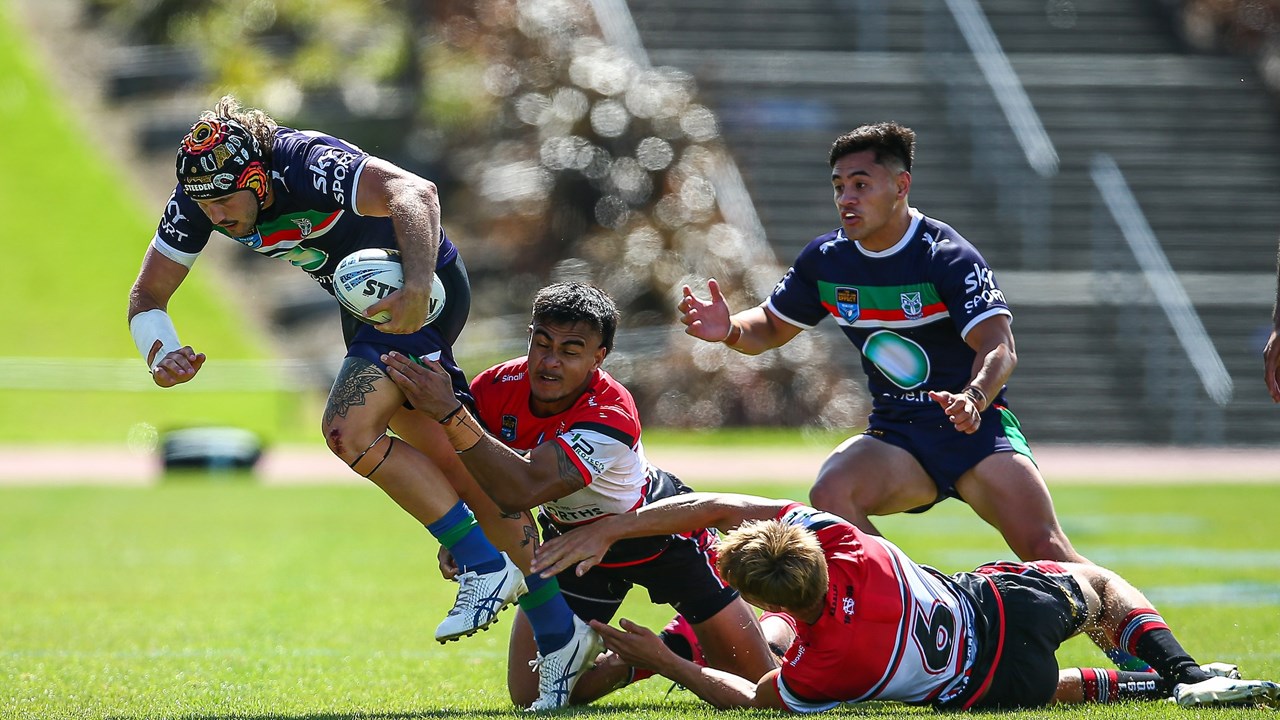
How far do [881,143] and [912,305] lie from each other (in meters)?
0.76

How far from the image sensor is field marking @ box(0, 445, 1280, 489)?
17.3m

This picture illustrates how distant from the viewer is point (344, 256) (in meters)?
6.36

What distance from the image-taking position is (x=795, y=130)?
993 inches

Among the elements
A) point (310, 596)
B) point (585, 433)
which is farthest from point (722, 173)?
point (585, 433)

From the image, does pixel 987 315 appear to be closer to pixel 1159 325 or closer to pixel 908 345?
pixel 908 345

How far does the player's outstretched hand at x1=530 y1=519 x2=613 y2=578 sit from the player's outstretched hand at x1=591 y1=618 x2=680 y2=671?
0.87 ft

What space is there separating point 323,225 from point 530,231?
1791cm

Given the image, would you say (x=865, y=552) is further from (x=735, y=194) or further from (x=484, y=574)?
(x=735, y=194)

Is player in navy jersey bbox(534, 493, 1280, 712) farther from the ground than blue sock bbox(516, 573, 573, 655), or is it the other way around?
player in navy jersey bbox(534, 493, 1280, 712)

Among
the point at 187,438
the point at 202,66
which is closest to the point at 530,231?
the point at 187,438

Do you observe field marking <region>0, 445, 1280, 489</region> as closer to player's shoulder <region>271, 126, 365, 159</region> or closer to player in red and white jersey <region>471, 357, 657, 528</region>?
player in red and white jersey <region>471, 357, 657, 528</region>

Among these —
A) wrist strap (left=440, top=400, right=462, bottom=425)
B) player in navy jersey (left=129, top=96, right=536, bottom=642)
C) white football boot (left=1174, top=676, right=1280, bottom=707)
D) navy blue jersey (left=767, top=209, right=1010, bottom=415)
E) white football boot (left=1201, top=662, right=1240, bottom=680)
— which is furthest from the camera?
navy blue jersey (left=767, top=209, right=1010, bottom=415)

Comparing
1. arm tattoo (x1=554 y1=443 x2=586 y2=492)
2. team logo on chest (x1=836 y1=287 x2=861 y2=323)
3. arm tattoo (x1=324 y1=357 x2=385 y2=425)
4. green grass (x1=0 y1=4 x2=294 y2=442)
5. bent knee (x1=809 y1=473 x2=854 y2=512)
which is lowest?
green grass (x1=0 y1=4 x2=294 y2=442)

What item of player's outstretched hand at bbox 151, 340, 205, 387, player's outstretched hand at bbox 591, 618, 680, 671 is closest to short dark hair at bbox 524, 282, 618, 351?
player's outstretched hand at bbox 591, 618, 680, 671
